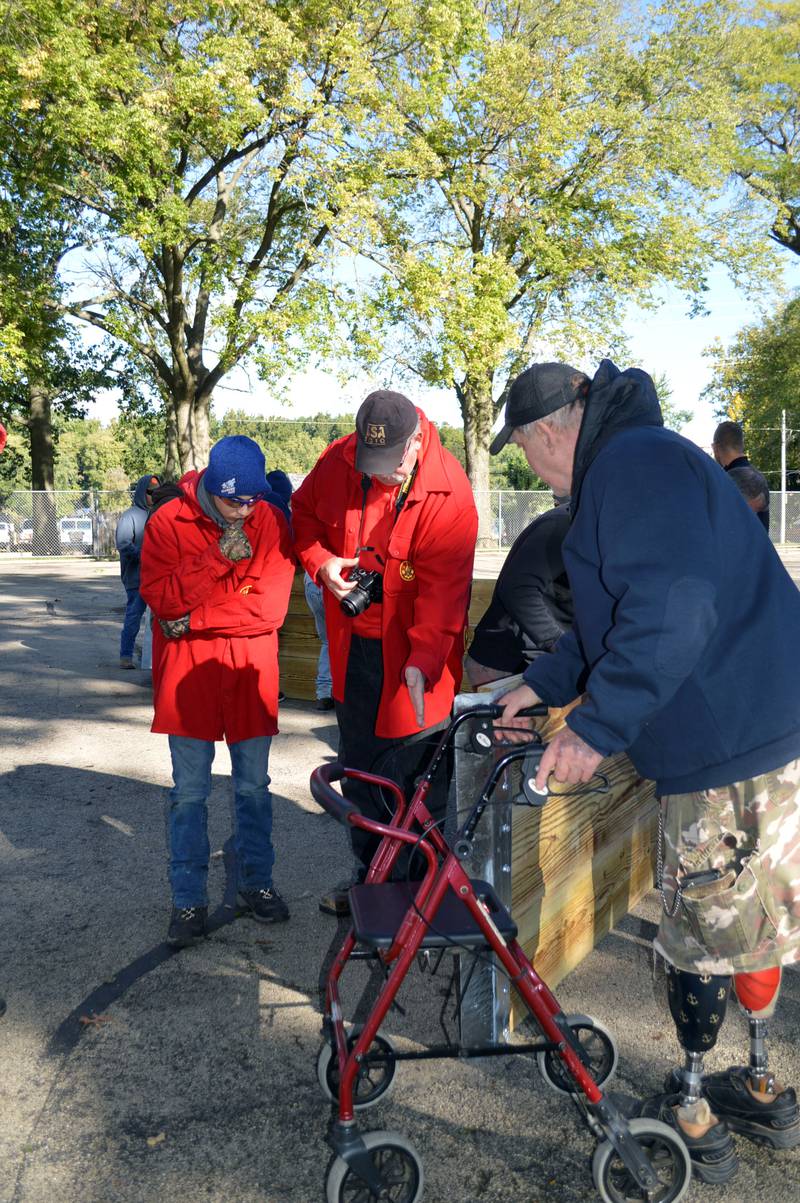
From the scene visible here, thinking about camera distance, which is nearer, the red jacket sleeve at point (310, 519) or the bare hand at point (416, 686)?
the bare hand at point (416, 686)

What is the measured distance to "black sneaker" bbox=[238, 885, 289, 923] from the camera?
167 inches

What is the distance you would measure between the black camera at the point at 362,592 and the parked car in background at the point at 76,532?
30.5 meters

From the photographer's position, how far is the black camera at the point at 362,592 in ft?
11.9

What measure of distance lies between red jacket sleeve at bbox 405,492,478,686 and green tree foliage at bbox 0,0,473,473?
58.6 feet

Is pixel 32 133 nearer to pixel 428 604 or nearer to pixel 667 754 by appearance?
pixel 428 604

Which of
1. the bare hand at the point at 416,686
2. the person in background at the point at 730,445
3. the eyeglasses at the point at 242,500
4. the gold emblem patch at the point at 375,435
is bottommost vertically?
the bare hand at the point at 416,686

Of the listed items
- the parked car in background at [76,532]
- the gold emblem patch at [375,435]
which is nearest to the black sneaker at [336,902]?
the gold emblem patch at [375,435]

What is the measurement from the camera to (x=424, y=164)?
2348 centimetres

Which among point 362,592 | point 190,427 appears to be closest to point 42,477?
point 190,427

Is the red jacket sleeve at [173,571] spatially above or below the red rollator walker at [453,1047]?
above

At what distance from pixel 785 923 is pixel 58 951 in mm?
2817

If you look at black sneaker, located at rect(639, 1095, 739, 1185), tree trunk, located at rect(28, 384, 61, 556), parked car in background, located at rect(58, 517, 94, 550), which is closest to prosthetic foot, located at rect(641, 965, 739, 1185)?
black sneaker, located at rect(639, 1095, 739, 1185)

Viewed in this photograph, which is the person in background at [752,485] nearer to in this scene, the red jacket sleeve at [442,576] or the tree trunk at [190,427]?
the red jacket sleeve at [442,576]

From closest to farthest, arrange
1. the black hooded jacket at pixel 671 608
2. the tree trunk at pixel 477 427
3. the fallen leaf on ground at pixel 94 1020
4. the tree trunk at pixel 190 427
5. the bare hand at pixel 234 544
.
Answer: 1. the black hooded jacket at pixel 671 608
2. the fallen leaf on ground at pixel 94 1020
3. the bare hand at pixel 234 544
4. the tree trunk at pixel 190 427
5. the tree trunk at pixel 477 427
